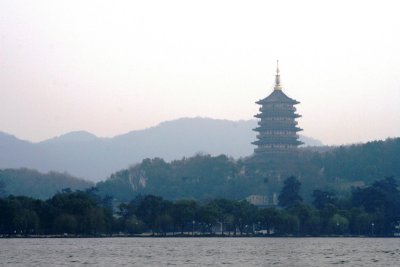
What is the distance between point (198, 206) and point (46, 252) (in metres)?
49.1

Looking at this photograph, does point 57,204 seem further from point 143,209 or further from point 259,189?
point 259,189

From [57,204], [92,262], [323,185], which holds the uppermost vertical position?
[323,185]

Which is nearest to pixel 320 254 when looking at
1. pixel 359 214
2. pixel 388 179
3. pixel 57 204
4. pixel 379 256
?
pixel 379 256

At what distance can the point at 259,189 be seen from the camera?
639ft

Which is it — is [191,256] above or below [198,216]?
below

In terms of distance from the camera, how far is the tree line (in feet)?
397

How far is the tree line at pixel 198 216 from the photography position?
12112 cm

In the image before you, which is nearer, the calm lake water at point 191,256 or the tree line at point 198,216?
the calm lake water at point 191,256

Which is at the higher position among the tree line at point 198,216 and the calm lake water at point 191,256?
the tree line at point 198,216

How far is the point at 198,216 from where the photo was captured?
134125mm

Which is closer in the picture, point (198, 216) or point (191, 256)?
point (191, 256)

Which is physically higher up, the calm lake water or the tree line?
the tree line

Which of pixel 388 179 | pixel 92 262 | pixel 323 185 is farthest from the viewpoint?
pixel 323 185

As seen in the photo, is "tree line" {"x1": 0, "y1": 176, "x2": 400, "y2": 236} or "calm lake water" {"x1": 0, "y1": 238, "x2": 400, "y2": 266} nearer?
"calm lake water" {"x1": 0, "y1": 238, "x2": 400, "y2": 266}
